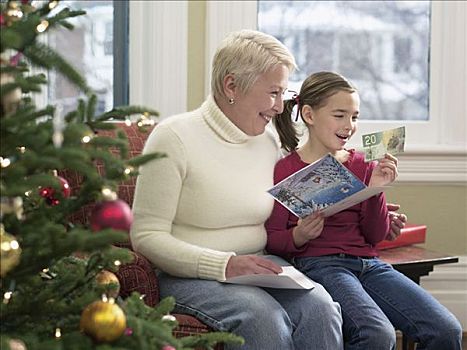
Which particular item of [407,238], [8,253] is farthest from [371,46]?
[8,253]

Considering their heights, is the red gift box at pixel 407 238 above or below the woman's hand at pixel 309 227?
below

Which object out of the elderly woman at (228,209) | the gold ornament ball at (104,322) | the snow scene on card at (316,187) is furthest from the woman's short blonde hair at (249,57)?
the gold ornament ball at (104,322)

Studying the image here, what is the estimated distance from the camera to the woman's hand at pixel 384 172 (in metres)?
2.56

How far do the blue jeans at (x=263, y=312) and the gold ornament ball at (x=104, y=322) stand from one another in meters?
0.68

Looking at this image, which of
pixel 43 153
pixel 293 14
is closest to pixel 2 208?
pixel 43 153

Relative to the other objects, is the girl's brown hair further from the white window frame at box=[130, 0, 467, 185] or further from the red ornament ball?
the red ornament ball

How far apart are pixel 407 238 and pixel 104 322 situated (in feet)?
5.50

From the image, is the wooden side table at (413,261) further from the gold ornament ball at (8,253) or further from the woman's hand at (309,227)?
the gold ornament ball at (8,253)

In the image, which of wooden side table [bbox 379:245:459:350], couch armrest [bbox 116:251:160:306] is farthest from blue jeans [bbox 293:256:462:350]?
couch armrest [bbox 116:251:160:306]

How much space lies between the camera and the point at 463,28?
364cm

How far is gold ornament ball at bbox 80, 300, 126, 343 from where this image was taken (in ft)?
5.11

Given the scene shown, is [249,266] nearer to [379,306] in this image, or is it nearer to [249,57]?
[379,306]

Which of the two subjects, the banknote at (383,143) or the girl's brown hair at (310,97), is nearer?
the banknote at (383,143)

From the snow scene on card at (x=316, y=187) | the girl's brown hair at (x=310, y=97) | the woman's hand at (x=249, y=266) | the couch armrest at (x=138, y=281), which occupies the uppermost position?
the girl's brown hair at (x=310, y=97)
